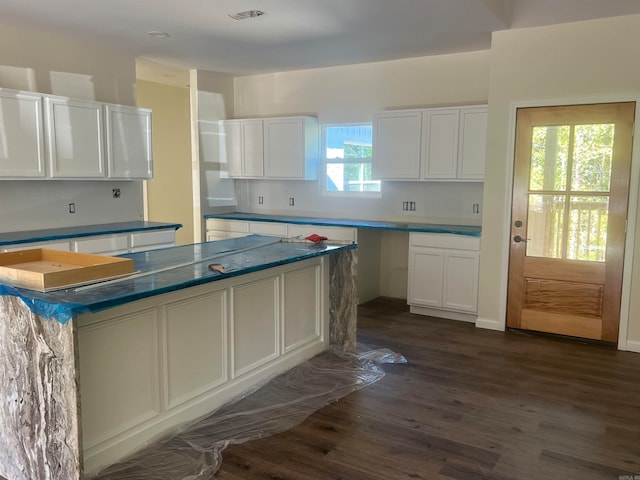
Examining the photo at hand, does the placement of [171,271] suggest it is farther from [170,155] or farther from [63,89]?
[170,155]

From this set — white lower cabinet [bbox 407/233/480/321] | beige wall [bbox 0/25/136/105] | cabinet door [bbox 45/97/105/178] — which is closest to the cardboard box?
cabinet door [bbox 45/97/105/178]

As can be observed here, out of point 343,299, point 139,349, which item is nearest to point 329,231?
point 343,299

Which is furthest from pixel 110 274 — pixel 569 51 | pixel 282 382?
pixel 569 51

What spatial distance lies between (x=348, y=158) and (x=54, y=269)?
13.3 feet

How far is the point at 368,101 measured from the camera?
5.78 metres

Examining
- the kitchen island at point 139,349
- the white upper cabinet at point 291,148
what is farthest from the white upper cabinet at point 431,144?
the kitchen island at point 139,349

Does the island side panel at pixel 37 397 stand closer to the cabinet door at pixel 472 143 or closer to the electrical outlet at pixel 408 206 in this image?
the cabinet door at pixel 472 143

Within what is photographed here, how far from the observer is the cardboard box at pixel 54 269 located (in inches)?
88.0

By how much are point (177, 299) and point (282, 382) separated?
1.05 metres

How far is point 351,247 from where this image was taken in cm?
387

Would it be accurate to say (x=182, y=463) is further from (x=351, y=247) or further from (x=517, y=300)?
(x=517, y=300)

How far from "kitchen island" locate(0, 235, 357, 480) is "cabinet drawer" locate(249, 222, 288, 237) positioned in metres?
2.19

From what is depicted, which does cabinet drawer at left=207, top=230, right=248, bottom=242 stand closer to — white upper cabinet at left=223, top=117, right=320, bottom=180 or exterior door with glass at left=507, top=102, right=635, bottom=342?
white upper cabinet at left=223, top=117, right=320, bottom=180

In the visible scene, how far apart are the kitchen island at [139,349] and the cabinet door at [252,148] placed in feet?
9.27
